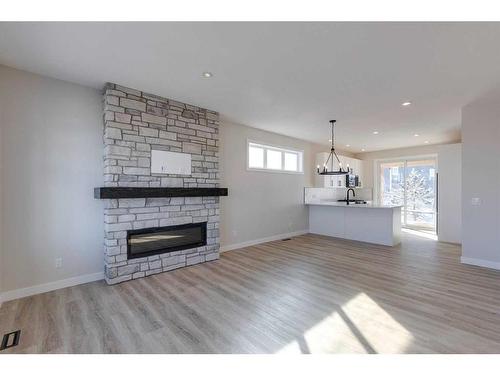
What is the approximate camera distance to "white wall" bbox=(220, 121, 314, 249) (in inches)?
198

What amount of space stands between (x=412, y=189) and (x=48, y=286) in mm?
9354

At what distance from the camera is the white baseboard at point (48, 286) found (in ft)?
9.16

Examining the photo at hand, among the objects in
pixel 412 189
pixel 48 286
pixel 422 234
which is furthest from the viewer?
pixel 412 189

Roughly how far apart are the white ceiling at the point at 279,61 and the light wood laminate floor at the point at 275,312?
2.71m

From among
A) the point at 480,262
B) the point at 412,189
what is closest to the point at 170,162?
the point at 480,262

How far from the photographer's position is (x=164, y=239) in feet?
12.5

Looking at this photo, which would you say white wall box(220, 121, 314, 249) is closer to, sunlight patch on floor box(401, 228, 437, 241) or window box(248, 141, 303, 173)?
window box(248, 141, 303, 173)

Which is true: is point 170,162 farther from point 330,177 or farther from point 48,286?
point 330,177

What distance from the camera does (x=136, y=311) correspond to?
252 centimetres

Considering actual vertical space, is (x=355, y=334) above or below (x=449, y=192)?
below

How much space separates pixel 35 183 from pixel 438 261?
6.39 metres

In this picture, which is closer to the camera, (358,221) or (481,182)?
(481,182)

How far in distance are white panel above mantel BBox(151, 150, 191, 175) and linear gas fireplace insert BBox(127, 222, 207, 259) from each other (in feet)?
3.01
